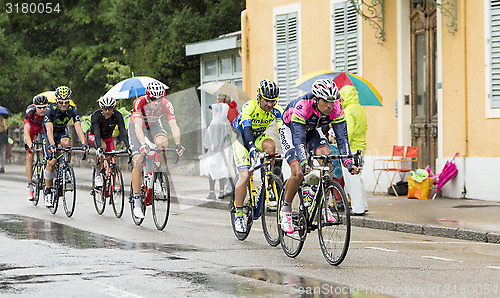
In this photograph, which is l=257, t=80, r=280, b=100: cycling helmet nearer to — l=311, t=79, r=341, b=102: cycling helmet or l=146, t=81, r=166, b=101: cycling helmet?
l=311, t=79, r=341, b=102: cycling helmet

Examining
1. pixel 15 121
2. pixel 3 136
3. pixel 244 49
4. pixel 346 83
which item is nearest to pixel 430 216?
pixel 346 83

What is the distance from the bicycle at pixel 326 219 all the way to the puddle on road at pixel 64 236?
1.36 metres

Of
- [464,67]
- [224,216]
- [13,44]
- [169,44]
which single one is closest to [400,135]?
[464,67]

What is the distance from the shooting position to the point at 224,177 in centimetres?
1738

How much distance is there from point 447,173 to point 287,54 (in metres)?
6.64

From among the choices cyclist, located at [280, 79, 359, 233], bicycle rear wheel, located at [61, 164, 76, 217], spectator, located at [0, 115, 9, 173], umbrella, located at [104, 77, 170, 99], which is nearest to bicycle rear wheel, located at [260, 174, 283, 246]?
cyclist, located at [280, 79, 359, 233]

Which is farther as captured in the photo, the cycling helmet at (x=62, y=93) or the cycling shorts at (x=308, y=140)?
the cycling helmet at (x=62, y=93)

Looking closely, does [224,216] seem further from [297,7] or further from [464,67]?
[297,7]

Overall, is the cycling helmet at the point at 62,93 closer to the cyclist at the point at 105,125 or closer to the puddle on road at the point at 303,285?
the cyclist at the point at 105,125

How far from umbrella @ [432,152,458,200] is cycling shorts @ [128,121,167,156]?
5.86 metres

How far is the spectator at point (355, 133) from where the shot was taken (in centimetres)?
1378

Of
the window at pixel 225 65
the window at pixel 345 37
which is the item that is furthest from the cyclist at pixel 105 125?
the window at pixel 225 65

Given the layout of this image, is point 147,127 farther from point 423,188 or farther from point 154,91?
point 423,188

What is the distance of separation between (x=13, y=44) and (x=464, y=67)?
2664 centimetres
